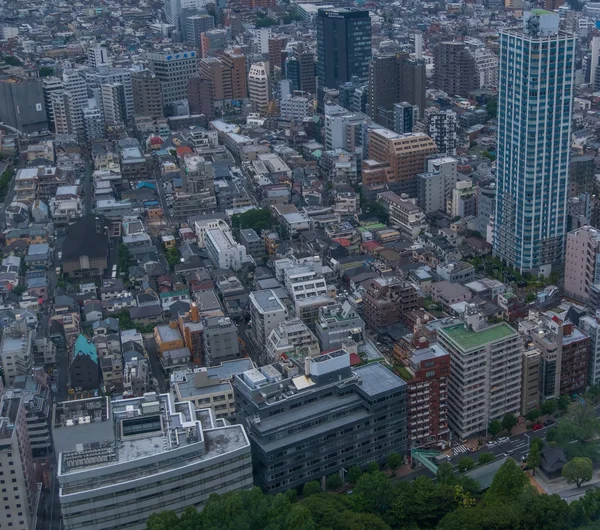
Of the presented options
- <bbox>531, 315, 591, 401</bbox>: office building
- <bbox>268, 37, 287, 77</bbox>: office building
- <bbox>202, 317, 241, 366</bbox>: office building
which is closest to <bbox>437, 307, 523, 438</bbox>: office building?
<bbox>531, 315, 591, 401</bbox>: office building

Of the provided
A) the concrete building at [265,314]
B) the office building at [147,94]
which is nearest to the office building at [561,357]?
the concrete building at [265,314]

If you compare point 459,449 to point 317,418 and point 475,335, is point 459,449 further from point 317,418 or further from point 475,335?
point 317,418

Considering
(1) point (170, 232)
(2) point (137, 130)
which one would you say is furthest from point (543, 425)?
(2) point (137, 130)

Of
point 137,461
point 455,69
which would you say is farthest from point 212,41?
point 137,461

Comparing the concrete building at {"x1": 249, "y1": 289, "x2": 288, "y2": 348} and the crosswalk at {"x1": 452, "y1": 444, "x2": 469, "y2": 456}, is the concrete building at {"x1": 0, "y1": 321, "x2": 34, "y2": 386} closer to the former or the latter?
the concrete building at {"x1": 249, "y1": 289, "x2": 288, "y2": 348}

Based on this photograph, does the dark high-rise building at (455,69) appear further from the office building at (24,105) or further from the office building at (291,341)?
the office building at (291,341)

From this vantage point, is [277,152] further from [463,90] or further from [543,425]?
[543,425]
